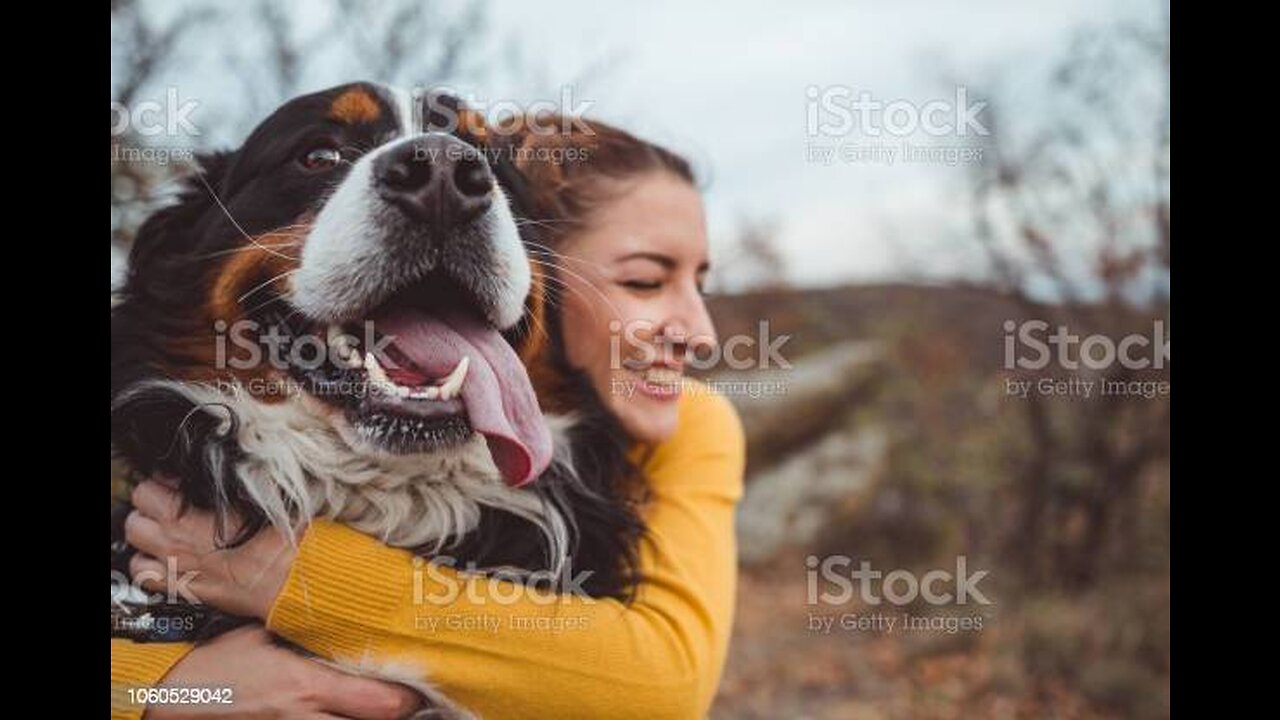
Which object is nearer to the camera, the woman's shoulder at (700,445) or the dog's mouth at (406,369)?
the dog's mouth at (406,369)

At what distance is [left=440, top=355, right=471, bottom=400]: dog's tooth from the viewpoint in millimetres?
2168

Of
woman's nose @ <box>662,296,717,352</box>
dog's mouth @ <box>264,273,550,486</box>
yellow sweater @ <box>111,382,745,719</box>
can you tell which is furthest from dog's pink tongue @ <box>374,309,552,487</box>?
woman's nose @ <box>662,296,717,352</box>

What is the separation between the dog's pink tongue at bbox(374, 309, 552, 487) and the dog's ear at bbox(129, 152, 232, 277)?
1.41 feet

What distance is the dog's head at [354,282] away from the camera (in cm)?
209

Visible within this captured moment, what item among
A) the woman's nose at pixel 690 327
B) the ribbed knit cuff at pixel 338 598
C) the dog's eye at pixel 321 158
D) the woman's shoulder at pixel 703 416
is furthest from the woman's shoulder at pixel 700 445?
the dog's eye at pixel 321 158

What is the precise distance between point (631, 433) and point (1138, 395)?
2.87 metres

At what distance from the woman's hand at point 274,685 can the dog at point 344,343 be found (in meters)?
0.04

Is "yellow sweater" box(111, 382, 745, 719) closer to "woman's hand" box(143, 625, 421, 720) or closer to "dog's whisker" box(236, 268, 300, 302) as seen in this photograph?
"woman's hand" box(143, 625, 421, 720)

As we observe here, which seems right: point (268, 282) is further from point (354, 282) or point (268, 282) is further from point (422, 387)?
point (422, 387)

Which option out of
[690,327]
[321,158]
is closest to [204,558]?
[321,158]

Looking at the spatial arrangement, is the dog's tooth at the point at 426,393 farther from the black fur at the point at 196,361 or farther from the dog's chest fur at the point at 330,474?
the black fur at the point at 196,361
